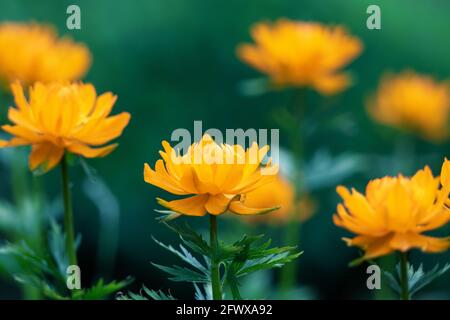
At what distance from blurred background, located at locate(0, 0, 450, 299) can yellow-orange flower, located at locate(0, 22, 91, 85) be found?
557 millimetres

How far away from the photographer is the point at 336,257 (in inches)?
84.6

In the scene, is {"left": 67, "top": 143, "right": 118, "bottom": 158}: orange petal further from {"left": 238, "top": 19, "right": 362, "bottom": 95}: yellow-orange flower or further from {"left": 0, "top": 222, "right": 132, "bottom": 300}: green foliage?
{"left": 238, "top": 19, "right": 362, "bottom": 95}: yellow-orange flower

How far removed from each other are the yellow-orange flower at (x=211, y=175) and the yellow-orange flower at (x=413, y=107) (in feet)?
4.03

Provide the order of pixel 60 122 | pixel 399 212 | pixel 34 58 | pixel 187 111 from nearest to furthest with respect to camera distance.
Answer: pixel 399 212 < pixel 60 122 < pixel 34 58 < pixel 187 111

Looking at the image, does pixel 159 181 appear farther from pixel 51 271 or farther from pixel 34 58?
pixel 34 58

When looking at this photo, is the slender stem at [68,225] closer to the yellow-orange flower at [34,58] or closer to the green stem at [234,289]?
the green stem at [234,289]

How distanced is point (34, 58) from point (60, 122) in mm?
596

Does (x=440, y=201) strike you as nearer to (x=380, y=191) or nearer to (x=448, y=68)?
(x=380, y=191)

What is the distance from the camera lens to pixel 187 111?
6.84ft

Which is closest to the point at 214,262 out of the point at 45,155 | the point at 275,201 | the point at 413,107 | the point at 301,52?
the point at 45,155

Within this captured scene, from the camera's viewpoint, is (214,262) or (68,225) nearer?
(214,262)

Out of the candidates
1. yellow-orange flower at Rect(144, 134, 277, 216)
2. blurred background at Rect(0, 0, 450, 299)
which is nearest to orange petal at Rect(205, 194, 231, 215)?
yellow-orange flower at Rect(144, 134, 277, 216)

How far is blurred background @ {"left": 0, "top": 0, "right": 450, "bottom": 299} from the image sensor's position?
205cm

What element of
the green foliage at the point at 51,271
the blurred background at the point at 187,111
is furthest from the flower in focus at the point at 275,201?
the green foliage at the point at 51,271
